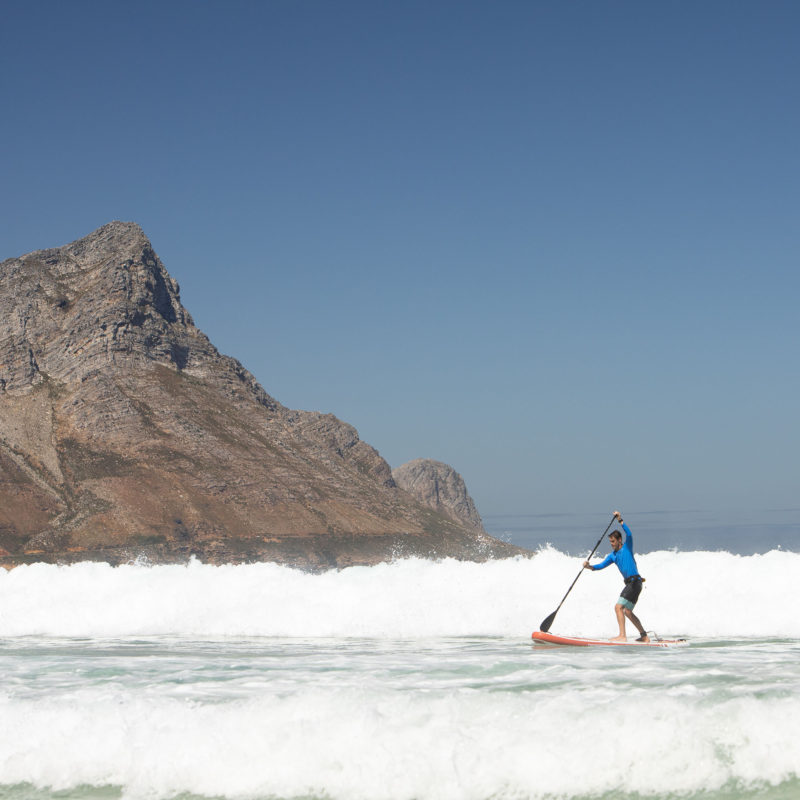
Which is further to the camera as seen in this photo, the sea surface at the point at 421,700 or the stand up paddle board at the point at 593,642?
the stand up paddle board at the point at 593,642

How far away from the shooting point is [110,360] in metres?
132

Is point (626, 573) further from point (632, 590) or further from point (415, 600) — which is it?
point (415, 600)

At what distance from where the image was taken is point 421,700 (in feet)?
39.8

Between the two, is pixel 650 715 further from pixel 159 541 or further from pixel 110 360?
pixel 110 360

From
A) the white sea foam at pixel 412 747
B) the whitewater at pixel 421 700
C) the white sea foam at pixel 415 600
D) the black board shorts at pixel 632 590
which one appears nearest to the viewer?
the white sea foam at pixel 412 747

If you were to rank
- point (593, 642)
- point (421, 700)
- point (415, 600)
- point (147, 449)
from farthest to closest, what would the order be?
point (147, 449) → point (415, 600) → point (593, 642) → point (421, 700)

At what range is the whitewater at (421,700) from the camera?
1050 cm

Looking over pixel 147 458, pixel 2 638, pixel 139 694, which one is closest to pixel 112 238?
pixel 147 458

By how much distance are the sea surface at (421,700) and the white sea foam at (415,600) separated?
9 centimetres

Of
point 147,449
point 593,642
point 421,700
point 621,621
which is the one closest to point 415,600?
point 593,642

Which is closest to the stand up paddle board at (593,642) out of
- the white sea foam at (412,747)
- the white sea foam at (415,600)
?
the white sea foam at (415,600)

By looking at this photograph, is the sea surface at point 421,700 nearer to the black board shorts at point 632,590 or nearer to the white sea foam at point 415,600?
the white sea foam at point 415,600

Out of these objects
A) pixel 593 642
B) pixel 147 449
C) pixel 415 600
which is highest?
pixel 147 449

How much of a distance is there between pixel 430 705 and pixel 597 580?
12837mm
